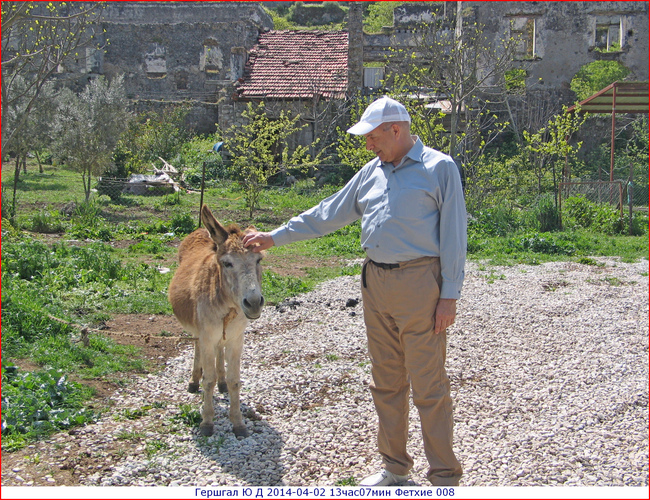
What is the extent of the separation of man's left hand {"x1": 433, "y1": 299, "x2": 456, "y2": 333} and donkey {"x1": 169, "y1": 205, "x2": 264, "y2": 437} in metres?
1.23

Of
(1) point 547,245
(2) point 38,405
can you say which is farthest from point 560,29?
(2) point 38,405

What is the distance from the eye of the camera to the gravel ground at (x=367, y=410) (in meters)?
4.02

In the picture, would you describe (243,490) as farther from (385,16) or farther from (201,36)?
(385,16)

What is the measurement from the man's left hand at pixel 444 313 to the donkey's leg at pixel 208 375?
6.57 ft

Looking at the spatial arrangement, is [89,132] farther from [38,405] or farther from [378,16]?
[378,16]

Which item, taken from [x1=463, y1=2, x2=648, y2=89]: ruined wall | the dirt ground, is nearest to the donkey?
the dirt ground

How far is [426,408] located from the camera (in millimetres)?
3439

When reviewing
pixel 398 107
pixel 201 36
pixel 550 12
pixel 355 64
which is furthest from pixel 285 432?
pixel 201 36

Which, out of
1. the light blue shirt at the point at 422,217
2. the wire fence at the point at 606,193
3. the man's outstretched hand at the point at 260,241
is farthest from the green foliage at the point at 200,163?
the light blue shirt at the point at 422,217

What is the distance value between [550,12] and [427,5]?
36.4 ft

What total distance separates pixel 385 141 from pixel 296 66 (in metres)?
23.1

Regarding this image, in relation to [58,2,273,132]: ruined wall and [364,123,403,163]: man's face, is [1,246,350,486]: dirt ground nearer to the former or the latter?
[364,123,403,163]: man's face

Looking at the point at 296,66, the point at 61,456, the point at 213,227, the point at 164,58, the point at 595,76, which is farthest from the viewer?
the point at 164,58

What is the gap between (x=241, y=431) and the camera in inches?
182
